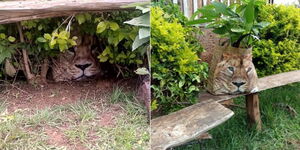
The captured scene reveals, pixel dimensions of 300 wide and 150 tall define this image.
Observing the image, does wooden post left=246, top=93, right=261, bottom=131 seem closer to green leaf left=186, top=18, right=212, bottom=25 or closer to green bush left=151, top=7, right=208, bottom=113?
green bush left=151, top=7, right=208, bottom=113

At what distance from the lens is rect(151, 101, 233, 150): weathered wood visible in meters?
0.65

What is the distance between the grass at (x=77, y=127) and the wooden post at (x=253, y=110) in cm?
28

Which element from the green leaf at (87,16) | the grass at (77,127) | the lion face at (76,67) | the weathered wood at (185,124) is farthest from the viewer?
the lion face at (76,67)

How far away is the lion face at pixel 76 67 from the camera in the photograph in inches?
43.3

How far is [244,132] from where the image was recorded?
0.88m

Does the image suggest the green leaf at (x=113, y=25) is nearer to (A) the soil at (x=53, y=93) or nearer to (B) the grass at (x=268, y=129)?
(A) the soil at (x=53, y=93)

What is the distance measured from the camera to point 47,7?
2.52 feet

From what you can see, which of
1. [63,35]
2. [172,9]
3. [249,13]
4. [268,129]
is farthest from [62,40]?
[268,129]

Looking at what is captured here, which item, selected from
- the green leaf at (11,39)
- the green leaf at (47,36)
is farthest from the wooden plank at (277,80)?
the green leaf at (11,39)

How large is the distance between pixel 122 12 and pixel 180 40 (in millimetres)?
310

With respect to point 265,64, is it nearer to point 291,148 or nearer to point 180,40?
point 291,148

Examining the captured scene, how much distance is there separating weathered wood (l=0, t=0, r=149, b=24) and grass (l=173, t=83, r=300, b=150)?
38cm

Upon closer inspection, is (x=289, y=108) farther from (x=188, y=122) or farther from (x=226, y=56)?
(x=188, y=122)

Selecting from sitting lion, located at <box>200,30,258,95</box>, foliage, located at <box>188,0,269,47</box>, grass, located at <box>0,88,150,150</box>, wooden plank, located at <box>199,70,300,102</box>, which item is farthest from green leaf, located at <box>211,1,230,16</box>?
grass, located at <box>0,88,150,150</box>
